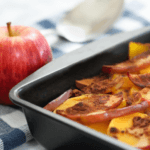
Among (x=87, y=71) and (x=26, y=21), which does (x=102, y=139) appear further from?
(x=26, y=21)

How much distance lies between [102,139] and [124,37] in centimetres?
55

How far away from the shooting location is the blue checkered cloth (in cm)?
67

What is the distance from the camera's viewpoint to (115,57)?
881mm

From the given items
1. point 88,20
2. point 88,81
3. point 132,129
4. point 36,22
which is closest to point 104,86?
point 88,81

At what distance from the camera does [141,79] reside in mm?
714

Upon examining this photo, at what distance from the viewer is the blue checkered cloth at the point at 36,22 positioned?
67 cm

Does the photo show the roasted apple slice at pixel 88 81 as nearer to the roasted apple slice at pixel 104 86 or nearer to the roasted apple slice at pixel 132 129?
the roasted apple slice at pixel 104 86

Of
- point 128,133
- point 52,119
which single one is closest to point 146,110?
point 128,133

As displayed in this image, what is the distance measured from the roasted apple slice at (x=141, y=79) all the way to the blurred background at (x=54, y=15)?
19.0 inches

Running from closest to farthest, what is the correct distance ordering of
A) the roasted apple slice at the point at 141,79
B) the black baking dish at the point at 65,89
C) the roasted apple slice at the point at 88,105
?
the black baking dish at the point at 65,89 → the roasted apple slice at the point at 88,105 → the roasted apple slice at the point at 141,79

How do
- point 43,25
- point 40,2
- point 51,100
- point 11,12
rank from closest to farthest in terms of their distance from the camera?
point 51,100 < point 43,25 < point 11,12 < point 40,2

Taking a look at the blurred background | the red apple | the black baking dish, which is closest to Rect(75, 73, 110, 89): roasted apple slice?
the black baking dish

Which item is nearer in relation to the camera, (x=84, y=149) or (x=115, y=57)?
(x=84, y=149)

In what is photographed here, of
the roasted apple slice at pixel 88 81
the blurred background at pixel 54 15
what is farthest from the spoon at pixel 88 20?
the roasted apple slice at pixel 88 81
